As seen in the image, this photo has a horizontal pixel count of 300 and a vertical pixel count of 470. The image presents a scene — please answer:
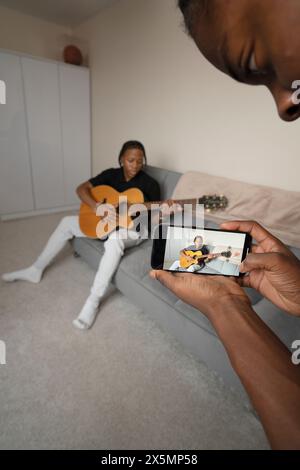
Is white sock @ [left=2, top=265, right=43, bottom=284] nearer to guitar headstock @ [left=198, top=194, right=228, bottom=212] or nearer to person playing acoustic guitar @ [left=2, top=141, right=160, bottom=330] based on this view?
person playing acoustic guitar @ [left=2, top=141, right=160, bottom=330]

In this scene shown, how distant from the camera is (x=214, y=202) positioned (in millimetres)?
1677

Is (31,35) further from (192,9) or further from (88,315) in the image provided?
(192,9)

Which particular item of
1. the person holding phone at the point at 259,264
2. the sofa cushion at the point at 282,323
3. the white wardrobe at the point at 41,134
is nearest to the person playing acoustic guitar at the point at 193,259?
the person holding phone at the point at 259,264

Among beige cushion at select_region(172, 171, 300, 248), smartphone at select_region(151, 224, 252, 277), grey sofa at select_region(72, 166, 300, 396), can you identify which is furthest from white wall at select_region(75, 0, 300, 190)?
smartphone at select_region(151, 224, 252, 277)

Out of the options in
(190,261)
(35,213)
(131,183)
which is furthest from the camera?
(35,213)

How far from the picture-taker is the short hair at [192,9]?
0.30 m

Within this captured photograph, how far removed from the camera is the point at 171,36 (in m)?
2.07

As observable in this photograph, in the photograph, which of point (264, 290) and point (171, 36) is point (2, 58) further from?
point (264, 290)

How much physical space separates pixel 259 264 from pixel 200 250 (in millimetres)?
239

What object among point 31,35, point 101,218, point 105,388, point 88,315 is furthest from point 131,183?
point 31,35

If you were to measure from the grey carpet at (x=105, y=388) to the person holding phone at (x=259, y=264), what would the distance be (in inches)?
25.8

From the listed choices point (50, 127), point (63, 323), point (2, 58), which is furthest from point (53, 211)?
point (63, 323)

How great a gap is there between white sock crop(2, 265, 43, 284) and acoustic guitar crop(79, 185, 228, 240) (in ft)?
1.52

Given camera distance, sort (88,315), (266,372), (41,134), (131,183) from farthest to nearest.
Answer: (41,134), (131,183), (88,315), (266,372)
